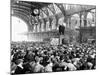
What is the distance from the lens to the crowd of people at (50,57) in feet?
11.7

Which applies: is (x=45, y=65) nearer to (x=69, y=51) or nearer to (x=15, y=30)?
(x=69, y=51)

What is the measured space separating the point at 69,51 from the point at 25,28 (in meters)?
0.98

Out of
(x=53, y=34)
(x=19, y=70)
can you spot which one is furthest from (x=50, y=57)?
(x=19, y=70)

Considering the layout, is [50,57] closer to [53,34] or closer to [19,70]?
[53,34]

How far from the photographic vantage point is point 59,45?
3865 mm

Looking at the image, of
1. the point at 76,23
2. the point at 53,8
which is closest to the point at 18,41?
the point at 53,8

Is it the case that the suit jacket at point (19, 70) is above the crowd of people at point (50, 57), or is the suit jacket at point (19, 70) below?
below

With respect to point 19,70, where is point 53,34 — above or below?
above

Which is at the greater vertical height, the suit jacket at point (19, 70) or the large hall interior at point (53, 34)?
the large hall interior at point (53, 34)

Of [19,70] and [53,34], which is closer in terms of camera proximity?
[19,70]

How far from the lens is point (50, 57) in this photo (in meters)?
3.79

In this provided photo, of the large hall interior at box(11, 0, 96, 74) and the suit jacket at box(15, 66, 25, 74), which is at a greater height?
the large hall interior at box(11, 0, 96, 74)

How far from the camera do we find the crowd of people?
11.7 feet

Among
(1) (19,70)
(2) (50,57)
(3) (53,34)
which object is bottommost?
(1) (19,70)
